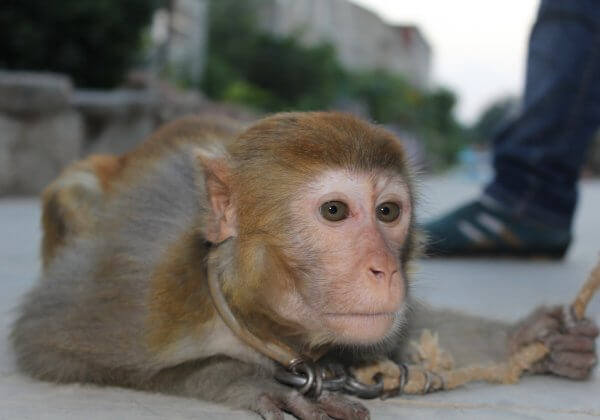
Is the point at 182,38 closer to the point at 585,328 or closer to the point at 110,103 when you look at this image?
the point at 110,103

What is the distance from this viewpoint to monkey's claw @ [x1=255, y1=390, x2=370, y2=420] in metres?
1.84

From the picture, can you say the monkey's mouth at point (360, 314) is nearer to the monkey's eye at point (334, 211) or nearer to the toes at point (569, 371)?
the monkey's eye at point (334, 211)

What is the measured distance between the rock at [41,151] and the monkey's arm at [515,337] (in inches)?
262

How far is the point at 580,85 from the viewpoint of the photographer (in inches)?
158

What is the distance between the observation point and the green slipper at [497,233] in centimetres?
444

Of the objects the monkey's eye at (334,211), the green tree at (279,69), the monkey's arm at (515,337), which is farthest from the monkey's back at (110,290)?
the green tree at (279,69)

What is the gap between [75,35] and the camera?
970cm

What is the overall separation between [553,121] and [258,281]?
265 centimetres

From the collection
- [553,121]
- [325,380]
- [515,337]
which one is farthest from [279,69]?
[325,380]

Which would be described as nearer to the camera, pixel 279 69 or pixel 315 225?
pixel 315 225

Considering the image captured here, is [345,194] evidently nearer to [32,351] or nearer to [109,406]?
[109,406]

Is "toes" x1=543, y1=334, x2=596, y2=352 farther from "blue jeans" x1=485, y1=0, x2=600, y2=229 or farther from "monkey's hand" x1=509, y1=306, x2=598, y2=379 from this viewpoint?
"blue jeans" x1=485, y1=0, x2=600, y2=229

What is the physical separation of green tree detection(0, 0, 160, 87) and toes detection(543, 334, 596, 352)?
8.16 m

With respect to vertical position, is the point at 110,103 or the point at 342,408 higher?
the point at 342,408
